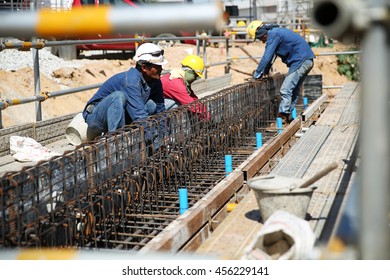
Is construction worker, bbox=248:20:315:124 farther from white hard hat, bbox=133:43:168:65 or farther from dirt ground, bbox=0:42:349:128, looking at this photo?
white hard hat, bbox=133:43:168:65

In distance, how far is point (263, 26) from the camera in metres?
8.95

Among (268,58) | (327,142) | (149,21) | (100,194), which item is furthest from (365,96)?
(268,58)

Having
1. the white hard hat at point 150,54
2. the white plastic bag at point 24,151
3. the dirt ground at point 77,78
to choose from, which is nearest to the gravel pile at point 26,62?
the dirt ground at point 77,78

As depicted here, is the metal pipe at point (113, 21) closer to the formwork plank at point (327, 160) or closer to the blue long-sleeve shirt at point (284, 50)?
the formwork plank at point (327, 160)

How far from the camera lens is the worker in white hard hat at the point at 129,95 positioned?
19.5 ft

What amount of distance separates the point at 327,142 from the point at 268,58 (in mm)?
2289

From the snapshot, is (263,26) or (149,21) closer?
(149,21)

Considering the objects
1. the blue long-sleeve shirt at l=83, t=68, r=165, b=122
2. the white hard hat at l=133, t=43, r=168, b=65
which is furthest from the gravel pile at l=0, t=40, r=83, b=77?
the white hard hat at l=133, t=43, r=168, b=65

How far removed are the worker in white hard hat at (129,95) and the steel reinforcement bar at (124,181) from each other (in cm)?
44

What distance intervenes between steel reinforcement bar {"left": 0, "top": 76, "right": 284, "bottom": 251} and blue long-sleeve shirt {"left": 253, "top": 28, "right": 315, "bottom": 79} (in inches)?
50.5

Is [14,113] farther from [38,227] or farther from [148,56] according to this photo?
[38,227]

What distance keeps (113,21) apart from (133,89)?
4.27 m

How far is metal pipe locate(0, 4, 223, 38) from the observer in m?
1.67
